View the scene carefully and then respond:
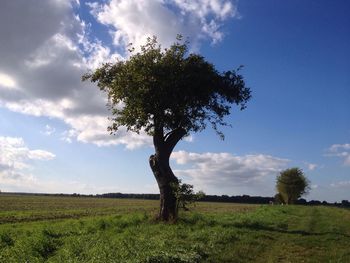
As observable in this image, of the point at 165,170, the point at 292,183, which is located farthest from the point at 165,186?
the point at 292,183

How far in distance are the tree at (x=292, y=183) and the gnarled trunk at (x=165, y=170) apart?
82.4 meters

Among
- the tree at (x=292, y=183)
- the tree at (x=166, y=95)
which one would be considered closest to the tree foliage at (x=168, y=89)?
the tree at (x=166, y=95)

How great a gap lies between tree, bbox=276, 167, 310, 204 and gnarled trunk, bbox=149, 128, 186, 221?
8245 centimetres

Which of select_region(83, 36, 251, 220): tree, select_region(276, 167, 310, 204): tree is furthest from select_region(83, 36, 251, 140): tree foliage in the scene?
select_region(276, 167, 310, 204): tree

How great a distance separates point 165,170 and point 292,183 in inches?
3288

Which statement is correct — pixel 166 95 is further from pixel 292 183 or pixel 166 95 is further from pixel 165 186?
pixel 292 183

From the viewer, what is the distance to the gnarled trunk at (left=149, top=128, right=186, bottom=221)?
3064cm

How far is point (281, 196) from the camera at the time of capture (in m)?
115

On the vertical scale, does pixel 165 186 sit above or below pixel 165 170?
below

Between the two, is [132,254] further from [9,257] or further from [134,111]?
[134,111]

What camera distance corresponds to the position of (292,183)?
355ft

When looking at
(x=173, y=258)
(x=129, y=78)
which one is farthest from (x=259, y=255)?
(x=129, y=78)

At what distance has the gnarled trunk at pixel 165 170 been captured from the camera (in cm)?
3064

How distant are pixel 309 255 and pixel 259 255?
223 cm
